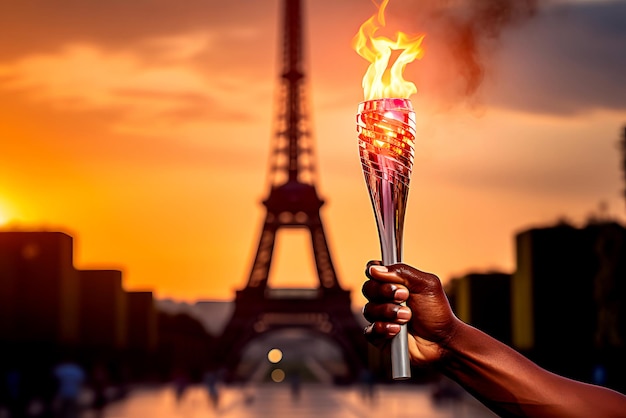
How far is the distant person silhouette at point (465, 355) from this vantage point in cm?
315

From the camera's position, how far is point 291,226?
53406 mm

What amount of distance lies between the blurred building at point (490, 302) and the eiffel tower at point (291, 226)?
5818 millimetres

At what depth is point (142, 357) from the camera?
64.7m

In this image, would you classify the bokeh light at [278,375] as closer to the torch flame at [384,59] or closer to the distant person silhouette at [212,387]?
the distant person silhouette at [212,387]

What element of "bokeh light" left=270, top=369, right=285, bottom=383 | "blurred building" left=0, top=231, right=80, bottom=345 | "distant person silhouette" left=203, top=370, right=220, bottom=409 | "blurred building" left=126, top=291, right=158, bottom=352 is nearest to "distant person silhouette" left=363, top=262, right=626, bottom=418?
"distant person silhouette" left=203, top=370, right=220, bottom=409

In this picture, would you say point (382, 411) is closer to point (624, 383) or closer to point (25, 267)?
point (624, 383)

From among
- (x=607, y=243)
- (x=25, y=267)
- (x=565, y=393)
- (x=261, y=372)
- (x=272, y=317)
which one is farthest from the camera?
(x=261, y=372)

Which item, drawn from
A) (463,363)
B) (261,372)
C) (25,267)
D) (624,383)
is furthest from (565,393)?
(261,372)

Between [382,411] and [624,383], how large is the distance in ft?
19.0

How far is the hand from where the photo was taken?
3143 mm

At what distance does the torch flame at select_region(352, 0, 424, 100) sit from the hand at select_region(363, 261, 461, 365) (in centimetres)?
48

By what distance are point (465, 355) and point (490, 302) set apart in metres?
47.1

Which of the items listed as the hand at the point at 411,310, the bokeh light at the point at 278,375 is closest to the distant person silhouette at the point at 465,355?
the hand at the point at 411,310

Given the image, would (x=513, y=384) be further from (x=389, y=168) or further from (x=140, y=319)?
(x=140, y=319)
